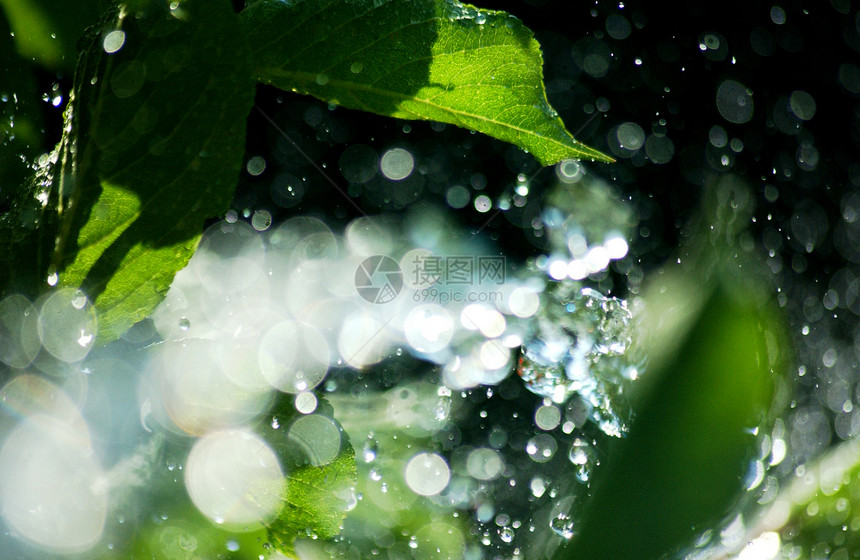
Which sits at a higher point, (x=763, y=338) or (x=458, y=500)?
(x=763, y=338)

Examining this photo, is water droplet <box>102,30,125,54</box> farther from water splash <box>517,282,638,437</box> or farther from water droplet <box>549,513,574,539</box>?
water splash <box>517,282,638,437</box>

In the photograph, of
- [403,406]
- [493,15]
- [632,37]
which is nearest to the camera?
[493,15]

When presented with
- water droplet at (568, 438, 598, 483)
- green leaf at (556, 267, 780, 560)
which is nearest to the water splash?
water droplet at (568, 438, 598, 483)

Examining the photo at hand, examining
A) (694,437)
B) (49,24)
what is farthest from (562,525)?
(49,24)

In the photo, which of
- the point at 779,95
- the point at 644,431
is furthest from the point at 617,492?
the point at 779,95

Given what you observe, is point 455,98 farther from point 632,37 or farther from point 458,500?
point 632,37
